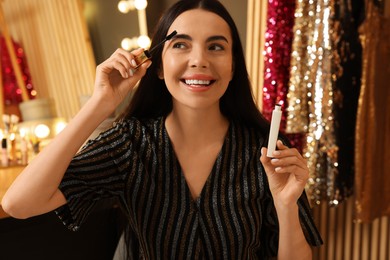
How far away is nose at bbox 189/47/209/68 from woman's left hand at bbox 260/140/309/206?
22 cm

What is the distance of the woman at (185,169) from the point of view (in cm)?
89

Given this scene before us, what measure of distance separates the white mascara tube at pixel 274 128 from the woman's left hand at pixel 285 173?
0.01 m

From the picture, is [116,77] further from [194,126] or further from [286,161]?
[286,161]

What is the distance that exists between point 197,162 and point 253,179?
13 centimetres

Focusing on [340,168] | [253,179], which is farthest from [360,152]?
[253,179]

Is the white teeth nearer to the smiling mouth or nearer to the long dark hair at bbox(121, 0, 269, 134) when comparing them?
the smiling mouth

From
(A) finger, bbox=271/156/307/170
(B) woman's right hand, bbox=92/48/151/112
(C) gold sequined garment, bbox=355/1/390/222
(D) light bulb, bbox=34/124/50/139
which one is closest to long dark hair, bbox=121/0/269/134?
(B) woman's right hand, bbox=92/48/151/112

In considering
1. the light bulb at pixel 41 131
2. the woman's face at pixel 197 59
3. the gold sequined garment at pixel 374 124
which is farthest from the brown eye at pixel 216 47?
the light bulb at pixel 41 131

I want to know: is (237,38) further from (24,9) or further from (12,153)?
(24,9)

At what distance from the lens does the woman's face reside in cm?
93

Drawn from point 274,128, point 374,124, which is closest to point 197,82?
point 274,128

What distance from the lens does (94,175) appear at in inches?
36.5

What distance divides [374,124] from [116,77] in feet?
2.60

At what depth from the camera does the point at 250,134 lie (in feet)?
3.46
